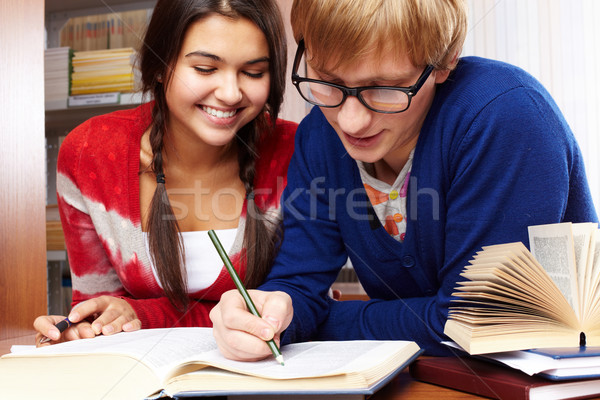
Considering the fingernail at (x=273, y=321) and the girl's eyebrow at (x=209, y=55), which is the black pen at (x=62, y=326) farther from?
the girl's eyebrow at (x=209, y=55)

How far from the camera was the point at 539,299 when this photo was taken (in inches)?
20.1

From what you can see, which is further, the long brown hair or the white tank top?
the white tank top

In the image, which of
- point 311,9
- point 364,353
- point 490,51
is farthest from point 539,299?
point 490,51

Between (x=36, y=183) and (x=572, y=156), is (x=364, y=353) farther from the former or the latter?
(x=36, y=183)

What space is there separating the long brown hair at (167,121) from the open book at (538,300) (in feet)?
1.96

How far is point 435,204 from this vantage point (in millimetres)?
790

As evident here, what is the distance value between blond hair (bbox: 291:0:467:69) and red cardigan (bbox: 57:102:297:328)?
1.54 ft

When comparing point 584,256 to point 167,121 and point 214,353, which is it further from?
point 167,121

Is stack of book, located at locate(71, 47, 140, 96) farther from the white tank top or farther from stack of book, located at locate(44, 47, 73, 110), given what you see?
the white tank top

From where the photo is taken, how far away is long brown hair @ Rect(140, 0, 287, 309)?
100 centimetres

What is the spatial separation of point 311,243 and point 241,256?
0.24 m

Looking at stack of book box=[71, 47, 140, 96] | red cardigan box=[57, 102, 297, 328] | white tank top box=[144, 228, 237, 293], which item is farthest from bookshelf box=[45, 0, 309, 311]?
white tank top box=[144, 228, 237, 293]

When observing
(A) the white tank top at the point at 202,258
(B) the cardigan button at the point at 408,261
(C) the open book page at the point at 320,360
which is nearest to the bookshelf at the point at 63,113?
(A) the white tank top at the point at 202,258

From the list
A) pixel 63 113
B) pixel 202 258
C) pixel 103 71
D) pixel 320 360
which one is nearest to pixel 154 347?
pixel 320 360
